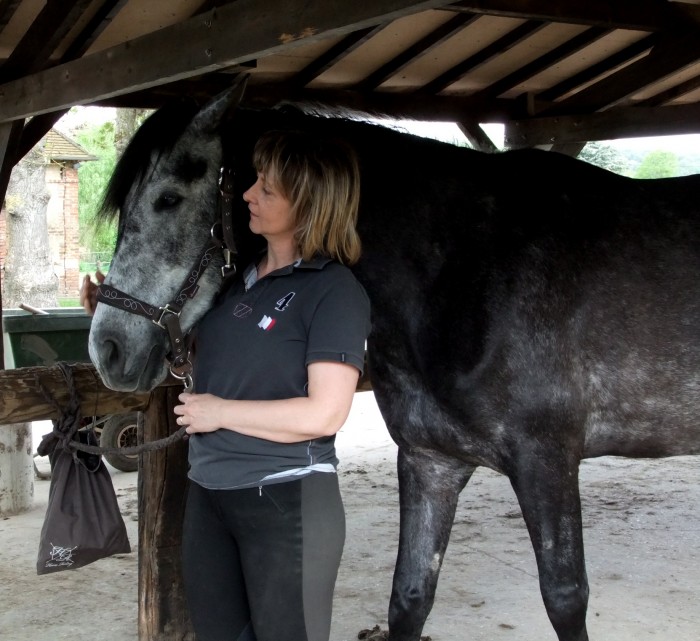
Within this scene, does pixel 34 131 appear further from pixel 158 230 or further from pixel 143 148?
pixel 158 230

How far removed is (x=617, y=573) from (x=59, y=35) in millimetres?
3686

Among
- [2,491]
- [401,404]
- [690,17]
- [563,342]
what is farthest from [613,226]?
[2,491]

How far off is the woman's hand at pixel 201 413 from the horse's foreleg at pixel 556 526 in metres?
1.02

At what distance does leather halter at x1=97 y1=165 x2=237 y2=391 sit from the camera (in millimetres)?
2256

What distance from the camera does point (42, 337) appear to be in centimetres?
676

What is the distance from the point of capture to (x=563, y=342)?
257 cm

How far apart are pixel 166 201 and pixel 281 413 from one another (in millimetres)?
864

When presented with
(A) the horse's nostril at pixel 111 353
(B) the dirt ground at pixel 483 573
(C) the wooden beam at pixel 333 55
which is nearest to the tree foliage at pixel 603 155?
(B) the dirt ground at pixel 483 573

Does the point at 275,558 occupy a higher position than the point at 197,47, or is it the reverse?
the point at 197,47

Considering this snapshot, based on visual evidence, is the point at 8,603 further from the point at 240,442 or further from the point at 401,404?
the point at 240,442

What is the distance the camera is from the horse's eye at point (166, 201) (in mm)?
2357

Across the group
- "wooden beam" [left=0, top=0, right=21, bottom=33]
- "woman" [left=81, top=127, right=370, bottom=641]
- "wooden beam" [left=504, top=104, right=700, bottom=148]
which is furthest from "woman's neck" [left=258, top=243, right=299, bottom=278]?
"wooden beam" [left=504, top=104, right=700, bottom=148]

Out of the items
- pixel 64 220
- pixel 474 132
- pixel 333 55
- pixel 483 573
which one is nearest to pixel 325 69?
pixel 333 55

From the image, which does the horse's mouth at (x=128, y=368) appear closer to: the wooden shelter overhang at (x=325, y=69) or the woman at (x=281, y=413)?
the woman at (x=281, y=413)
